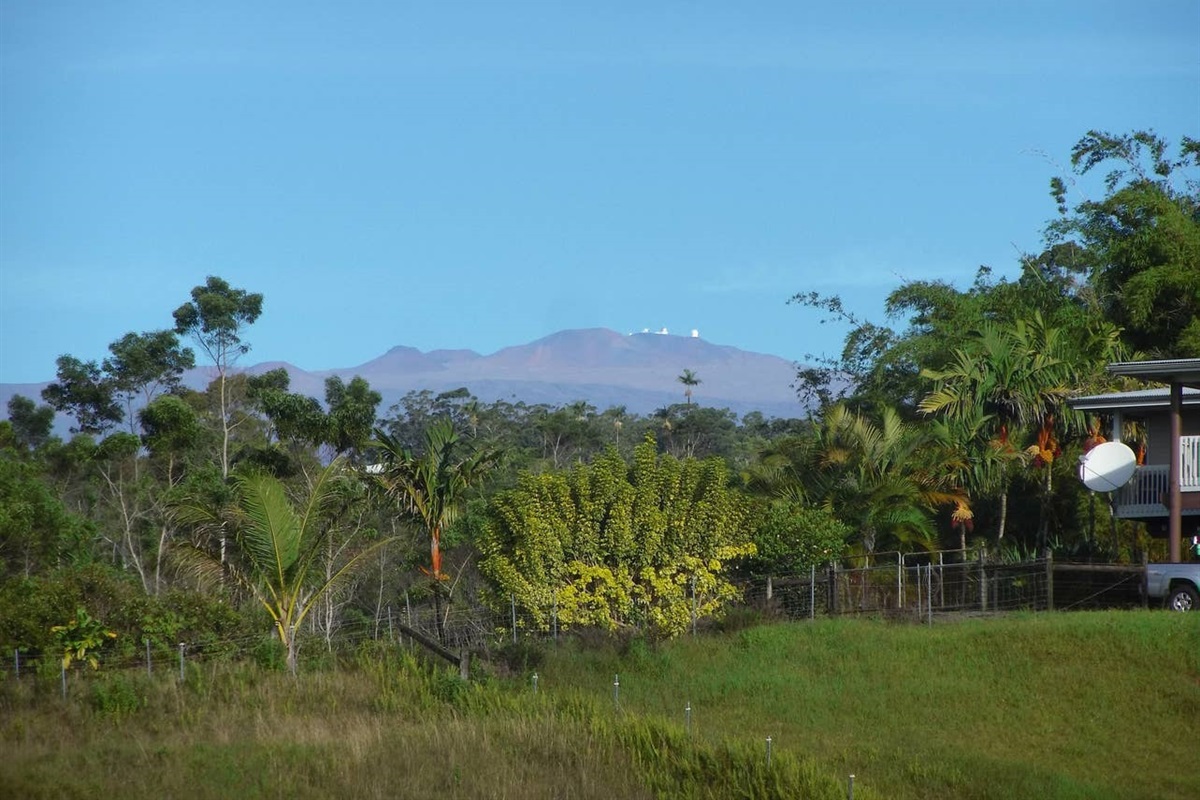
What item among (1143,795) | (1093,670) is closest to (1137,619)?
(1093,670)

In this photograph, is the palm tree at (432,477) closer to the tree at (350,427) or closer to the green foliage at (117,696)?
the green foliage at (117,696)

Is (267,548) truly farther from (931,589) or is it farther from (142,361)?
(142,361)

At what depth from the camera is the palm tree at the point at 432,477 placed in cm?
2686

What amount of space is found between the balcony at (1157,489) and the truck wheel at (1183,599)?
3540mm

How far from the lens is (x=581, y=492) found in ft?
86.9

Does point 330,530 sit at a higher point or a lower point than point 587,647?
higher

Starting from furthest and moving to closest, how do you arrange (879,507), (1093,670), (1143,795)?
(879,507) < (1093,670) < (1143,795)

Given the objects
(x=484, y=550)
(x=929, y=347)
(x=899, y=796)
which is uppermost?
(x=929, y=347)

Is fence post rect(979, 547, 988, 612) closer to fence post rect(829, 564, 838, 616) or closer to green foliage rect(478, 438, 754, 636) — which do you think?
fence post rect(829, 564, 838, 616)

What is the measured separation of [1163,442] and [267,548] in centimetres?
1834

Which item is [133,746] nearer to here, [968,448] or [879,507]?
[879,507]

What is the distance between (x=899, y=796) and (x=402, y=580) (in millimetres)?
30574

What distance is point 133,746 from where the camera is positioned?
18.3 metres

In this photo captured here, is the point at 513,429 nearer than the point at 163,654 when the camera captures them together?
No
